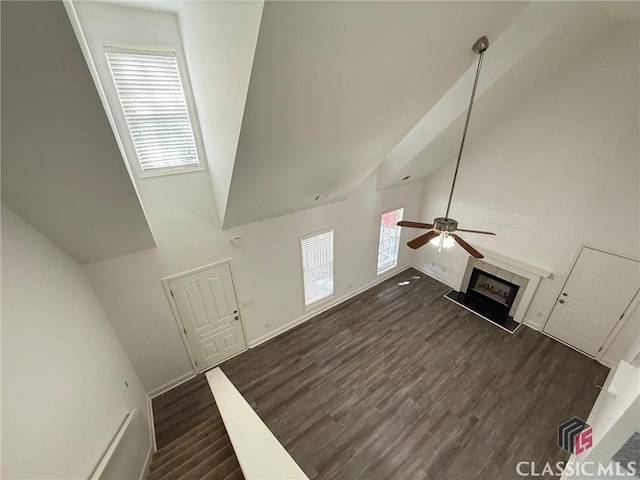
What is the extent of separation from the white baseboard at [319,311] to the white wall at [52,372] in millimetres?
2288

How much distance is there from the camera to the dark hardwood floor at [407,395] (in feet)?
11.2

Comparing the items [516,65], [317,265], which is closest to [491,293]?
[317,265]

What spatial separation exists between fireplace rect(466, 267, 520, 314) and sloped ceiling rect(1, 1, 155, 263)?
265 inches

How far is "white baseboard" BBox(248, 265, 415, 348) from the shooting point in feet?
16.8

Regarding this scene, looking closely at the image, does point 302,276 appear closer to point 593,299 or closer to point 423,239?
point 423,239

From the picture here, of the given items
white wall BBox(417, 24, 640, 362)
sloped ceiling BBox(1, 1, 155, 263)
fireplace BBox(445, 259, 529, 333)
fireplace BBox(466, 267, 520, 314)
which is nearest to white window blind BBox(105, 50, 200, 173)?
sloped ceiling BBox(1, 1, 155, 263)

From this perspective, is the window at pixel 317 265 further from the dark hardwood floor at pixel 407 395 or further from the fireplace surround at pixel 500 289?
the fireplace surround at pixel 500 289

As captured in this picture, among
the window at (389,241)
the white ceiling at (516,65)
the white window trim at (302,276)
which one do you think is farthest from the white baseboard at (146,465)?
the white ceiling at (516,65)

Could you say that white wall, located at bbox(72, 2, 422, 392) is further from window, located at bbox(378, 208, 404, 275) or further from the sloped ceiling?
the sloped ceiling

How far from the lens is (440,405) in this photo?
13.1 ft

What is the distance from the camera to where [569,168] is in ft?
13.7

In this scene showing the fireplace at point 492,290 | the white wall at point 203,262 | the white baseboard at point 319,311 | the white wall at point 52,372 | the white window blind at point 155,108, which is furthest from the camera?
the fireplace at point 492,290

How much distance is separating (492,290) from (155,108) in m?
7.14

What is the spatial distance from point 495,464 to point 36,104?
575cm
